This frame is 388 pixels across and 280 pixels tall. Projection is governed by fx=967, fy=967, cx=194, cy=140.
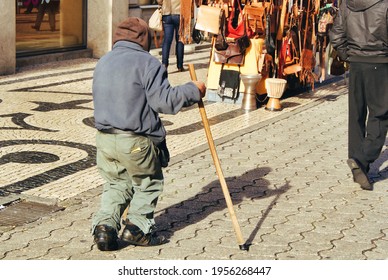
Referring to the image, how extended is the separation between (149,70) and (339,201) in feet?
8.39

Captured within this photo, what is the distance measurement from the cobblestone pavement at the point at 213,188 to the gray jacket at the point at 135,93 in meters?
0.87

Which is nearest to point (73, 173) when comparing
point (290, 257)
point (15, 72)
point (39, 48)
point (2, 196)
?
point (2, 196)

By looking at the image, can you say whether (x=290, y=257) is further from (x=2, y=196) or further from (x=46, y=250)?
(x=2, y=196)

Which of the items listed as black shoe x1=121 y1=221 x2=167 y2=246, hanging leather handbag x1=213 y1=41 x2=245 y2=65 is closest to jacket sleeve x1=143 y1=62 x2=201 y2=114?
black shoe x1=121 y1=221 x2=167 y2=246

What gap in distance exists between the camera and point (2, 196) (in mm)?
7746

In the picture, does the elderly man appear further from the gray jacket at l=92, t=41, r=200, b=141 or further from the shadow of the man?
the shadow of the man

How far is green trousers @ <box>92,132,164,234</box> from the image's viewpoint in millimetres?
6227

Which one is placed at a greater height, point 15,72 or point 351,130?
point 351,130

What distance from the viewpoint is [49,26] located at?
17.5 m

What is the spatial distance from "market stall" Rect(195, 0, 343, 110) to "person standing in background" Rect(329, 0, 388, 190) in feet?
13.6

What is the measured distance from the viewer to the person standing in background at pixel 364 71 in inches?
328

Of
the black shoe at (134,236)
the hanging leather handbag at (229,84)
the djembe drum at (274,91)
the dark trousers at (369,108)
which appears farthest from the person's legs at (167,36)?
the black shoe at (134,236)

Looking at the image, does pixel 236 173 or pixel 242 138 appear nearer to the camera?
pixel 236 173

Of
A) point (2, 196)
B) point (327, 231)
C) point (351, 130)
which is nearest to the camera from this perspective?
point (327, 231)
